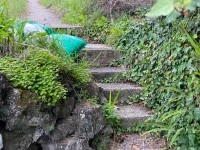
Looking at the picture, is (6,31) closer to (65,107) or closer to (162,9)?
(65,107)

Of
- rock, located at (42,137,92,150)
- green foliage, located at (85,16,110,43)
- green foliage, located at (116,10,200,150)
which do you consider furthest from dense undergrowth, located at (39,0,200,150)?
rock, located at (42,137,92,150)

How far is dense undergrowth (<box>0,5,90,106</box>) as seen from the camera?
92.4 inches

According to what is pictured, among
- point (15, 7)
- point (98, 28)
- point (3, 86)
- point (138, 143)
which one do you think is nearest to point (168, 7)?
point (3, 86)

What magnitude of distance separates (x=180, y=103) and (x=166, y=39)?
0.77m

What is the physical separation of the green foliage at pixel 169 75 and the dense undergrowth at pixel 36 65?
712 millimetres

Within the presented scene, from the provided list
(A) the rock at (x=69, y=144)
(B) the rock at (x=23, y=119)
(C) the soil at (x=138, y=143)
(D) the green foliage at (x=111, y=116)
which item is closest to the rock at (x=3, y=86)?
(B) the rock at (x=23, y=119)

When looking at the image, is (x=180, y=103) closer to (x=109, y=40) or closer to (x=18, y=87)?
(x=18, y=87)

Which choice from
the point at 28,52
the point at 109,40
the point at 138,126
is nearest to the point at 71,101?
the point at 28,52

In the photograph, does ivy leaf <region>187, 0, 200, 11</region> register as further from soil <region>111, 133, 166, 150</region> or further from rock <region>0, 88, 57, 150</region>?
soil <region>111, 133, 166, 150</region>

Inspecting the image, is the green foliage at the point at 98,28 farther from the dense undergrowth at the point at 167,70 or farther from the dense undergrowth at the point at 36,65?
the dense undergrowth at the point at 36,65

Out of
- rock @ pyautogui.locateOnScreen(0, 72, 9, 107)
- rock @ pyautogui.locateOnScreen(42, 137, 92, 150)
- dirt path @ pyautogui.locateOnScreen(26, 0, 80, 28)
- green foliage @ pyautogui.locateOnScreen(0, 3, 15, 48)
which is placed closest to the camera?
rock @ pyautogui.locateOnScreen(0, 72, 9, 107)

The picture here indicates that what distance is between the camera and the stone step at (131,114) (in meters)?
2.91

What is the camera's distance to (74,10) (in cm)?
545

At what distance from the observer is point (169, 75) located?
110 inches
